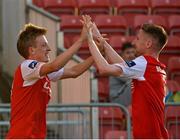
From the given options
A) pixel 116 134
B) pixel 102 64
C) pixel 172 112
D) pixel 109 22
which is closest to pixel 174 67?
pixel 109 22

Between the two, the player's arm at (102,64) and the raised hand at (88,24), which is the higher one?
the raised hand at (88,24)

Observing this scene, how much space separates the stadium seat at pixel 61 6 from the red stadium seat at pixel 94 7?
13cm

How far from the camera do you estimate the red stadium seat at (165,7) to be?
13516 millimetres

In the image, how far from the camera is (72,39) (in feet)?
40.2

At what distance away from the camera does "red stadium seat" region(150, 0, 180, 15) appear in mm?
13516

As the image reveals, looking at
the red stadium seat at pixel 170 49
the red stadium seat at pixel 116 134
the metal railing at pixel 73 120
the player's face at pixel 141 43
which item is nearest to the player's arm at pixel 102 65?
the player's face at pixel 141 43

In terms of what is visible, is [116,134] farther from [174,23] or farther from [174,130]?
[174,23]

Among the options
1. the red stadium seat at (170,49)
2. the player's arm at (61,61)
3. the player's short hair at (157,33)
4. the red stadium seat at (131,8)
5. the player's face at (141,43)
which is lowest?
the red stadium seat at (170,49)

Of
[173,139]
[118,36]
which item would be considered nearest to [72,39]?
[118,36]

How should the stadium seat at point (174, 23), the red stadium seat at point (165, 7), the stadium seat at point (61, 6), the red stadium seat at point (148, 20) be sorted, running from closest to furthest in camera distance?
the red stadium seat at point (148, 20), the stadium seat at point (174, 23), the stadium seat at point (61, 6), the red stadium seat at point (165, 7)

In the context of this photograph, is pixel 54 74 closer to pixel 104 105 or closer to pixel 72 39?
pixel 104 105

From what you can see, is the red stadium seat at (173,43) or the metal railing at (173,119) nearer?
the metal railing at (173,119)

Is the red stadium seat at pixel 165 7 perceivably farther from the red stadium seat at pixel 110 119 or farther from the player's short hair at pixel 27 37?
the player's short hair at pixel 27 37

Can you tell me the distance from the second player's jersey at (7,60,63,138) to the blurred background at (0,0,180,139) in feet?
6.89
